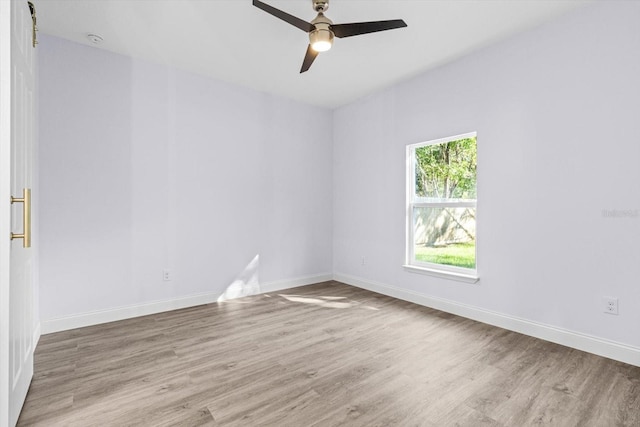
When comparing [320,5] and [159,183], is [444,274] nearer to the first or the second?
[320,5]

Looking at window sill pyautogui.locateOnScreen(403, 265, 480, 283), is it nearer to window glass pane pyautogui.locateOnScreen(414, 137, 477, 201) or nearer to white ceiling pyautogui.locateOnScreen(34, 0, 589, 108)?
window glass pane pyautogui.locateOnScreen(414, 137, 477, 201)

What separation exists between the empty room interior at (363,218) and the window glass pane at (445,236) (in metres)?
0.02

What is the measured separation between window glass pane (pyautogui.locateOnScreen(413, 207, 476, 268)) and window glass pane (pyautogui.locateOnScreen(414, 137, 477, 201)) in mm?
174

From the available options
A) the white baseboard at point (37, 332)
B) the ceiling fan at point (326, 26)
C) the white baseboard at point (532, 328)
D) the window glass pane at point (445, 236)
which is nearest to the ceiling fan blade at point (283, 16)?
the ceiling fan at point (326, 26)

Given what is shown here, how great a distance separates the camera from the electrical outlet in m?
2.38

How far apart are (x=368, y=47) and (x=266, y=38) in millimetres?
971

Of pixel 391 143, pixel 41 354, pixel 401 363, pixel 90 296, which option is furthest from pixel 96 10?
pixel 401 363

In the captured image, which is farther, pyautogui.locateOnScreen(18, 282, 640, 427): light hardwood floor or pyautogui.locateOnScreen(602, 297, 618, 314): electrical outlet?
pyautogui.locateOnScreen(602, 297, 618, 314): electrical outlet

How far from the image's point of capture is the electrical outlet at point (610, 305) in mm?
2375

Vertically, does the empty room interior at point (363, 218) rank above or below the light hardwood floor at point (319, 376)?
above

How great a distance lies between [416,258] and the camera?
3.94 meters

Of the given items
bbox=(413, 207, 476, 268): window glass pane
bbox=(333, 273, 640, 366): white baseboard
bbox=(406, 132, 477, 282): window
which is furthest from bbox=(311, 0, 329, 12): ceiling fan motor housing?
bbox=(333, 273, 640, 366): white baseboard

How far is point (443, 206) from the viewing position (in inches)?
143

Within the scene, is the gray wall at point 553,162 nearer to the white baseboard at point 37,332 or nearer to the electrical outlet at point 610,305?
the electrical outlet at point 610,305
